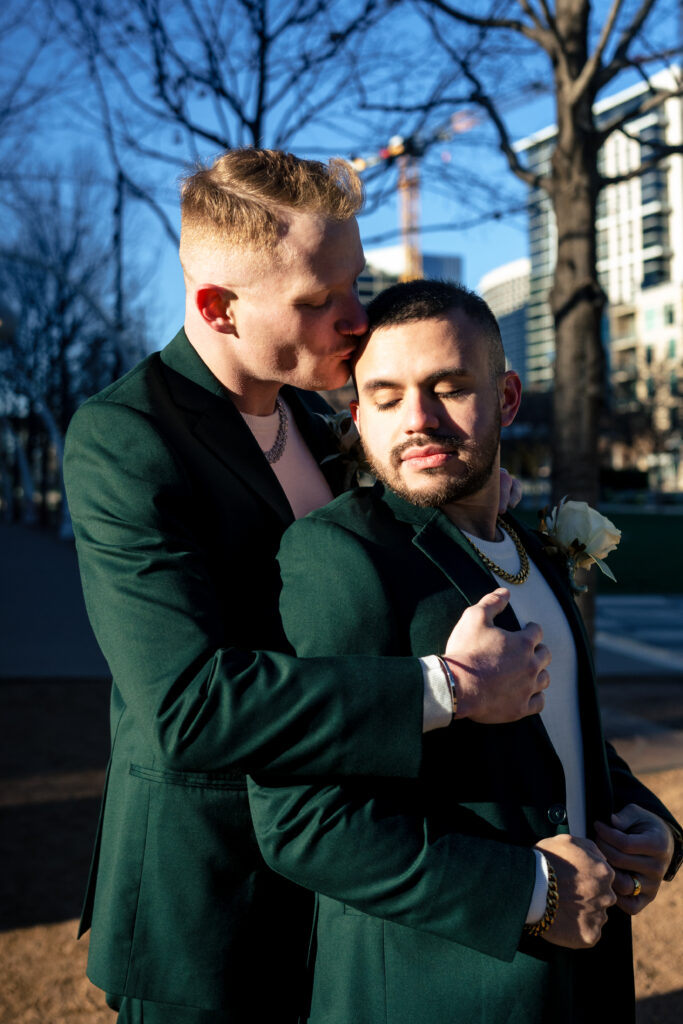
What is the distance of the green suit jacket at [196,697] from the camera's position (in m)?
1.48

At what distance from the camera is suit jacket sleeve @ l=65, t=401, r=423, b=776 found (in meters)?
1.47

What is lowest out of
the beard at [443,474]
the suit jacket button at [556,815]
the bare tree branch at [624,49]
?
the suit jacket button at [556,815]

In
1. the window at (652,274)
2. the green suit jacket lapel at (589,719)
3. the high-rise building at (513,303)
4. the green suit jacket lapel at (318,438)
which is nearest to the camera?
the green suit jacket lapel at (589,719)

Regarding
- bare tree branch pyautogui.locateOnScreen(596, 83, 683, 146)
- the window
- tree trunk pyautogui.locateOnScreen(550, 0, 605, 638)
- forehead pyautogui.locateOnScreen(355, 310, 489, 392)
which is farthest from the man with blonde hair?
the window

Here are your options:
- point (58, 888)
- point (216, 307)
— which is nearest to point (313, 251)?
point (216, 307)

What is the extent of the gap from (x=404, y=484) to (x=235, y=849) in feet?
2.40

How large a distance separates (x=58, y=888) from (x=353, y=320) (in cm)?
372

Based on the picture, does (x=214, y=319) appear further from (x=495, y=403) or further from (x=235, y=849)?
(x=235, y=849)

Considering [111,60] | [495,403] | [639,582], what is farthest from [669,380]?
[495,403]

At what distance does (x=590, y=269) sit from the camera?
18.5 ft

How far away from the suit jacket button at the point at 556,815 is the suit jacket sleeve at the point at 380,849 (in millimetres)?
120

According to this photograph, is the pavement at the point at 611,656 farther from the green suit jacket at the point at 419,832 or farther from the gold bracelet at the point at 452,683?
the gold bracelet at the point at 452,683

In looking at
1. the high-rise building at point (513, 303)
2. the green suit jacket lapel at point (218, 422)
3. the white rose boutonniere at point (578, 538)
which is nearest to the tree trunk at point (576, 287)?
the white rose boutonniere at point (578, 538)

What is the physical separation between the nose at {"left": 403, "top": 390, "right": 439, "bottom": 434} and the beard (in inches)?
0.8
